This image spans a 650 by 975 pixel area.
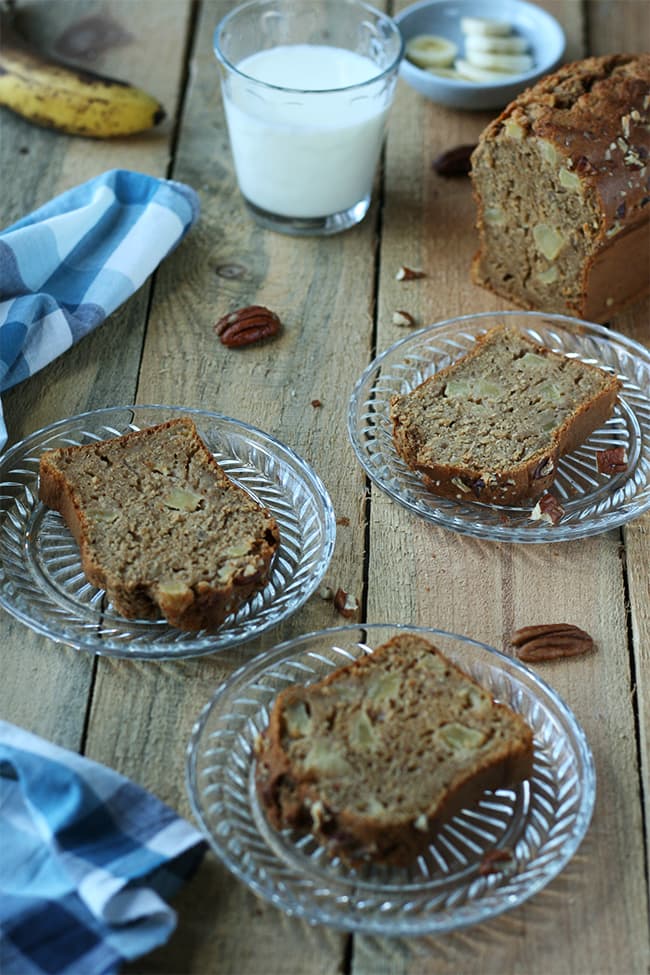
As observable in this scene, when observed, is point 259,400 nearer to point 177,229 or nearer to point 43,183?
point 177,229

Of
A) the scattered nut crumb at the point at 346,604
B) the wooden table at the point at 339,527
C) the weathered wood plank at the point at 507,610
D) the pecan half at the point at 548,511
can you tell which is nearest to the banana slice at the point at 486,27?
the wooden table at the point at 339,527

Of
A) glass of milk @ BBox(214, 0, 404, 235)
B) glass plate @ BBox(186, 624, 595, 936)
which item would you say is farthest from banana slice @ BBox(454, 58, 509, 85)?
glass plate @ BBox(186, 624, 595, 936)

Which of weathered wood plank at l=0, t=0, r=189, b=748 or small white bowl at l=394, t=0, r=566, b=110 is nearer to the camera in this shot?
weathered wood plank at l=0, t=0, r=189, b=748

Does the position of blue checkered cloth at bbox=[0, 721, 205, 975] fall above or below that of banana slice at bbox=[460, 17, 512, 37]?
below

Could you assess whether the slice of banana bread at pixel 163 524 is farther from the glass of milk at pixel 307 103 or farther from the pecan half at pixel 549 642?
the glass of milk at pixel 307 103

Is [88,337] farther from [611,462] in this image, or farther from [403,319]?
[611,462]

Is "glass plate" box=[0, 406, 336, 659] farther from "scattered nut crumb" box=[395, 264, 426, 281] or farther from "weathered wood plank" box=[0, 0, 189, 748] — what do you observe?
"scattered nut crumb" box=[395, 264, 426, 281]
